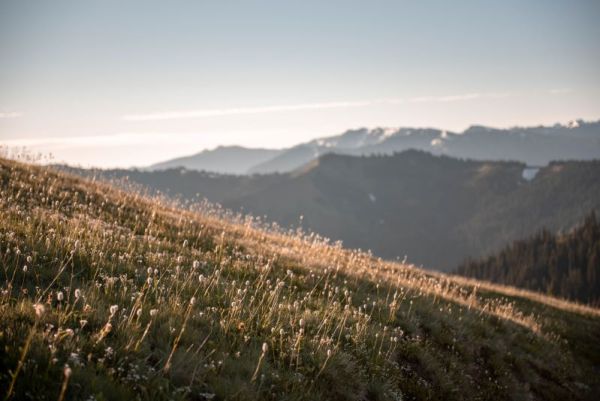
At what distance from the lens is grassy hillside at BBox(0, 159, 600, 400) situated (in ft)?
13.1

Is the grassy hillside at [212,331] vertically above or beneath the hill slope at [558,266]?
above

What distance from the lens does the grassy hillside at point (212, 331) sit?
399 centimetres

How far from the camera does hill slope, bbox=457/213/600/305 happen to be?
167500 millimetres

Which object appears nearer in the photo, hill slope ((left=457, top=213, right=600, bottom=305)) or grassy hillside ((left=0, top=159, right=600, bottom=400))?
grassy hillside ((left=0, top=159, right=600, bottom=400))

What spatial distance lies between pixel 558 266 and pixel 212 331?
211m

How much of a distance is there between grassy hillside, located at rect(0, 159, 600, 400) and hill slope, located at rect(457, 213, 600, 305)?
18172 cm

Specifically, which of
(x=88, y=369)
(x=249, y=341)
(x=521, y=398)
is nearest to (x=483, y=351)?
(x=521, y=398)

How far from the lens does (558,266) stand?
597ft

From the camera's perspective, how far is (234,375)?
4629 mm

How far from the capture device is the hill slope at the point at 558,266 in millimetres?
167500

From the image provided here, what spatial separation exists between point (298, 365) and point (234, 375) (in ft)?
3.32

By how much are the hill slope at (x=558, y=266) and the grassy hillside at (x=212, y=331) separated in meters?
182

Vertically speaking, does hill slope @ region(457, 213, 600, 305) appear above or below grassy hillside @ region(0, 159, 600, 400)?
below

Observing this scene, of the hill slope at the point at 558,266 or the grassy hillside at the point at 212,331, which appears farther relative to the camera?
the hill slope at the point at 558,266
